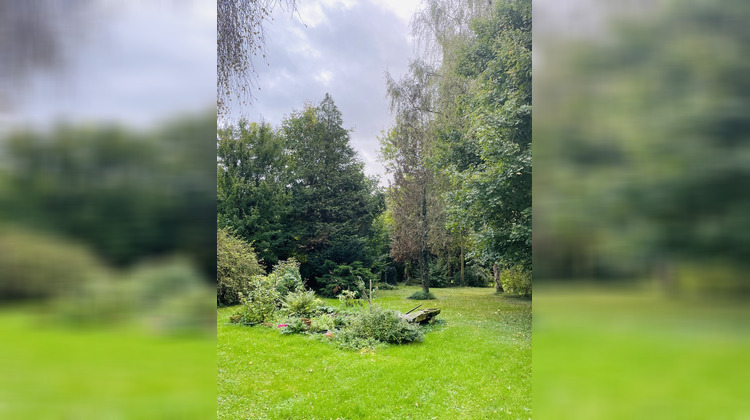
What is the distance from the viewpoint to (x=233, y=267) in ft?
11.1

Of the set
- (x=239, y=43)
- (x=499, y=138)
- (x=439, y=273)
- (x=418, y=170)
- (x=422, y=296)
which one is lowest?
(x=422, y=296)

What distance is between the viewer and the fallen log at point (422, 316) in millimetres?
3605

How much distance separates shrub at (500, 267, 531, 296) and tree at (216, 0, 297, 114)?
4.45 meters
